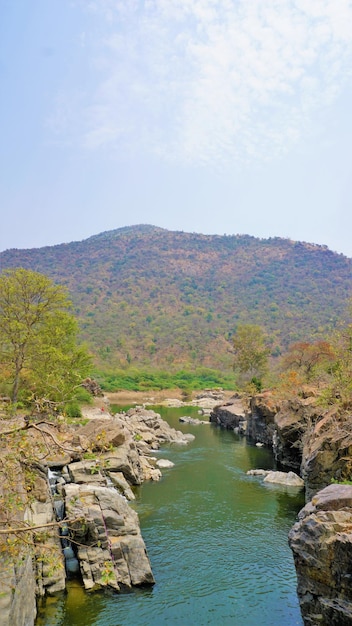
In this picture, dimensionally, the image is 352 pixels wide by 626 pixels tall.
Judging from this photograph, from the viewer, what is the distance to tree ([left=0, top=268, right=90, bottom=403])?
29.2 m

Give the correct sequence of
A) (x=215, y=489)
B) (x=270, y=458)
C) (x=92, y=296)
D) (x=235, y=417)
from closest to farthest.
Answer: (x=215, y=489)
(x=270, y=458)
(x=235, y=417)
(x=92, y=296)

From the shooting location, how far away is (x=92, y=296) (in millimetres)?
124438

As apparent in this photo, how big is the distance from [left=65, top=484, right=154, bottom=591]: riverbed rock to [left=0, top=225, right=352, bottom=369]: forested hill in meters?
64.7

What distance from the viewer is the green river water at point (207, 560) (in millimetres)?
11914

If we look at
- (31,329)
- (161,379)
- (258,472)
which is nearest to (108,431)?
(258,472)

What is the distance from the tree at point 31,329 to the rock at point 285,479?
12725mm

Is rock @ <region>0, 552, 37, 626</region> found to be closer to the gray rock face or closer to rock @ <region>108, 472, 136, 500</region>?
rock @ <region>108, 472, 136, 500</region>

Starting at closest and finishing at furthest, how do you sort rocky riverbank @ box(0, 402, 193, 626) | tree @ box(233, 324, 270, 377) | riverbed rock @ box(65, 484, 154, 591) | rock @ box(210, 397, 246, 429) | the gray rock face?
1. rocky riverbank @ box(0, 402, 193, 626)
2. riverbed rock @ box(65, 484, 154, 591)
3. the gray rock face
4. rock @ box(210, 397, 246, 429)
5. tree @ box(233, 324, 270, 377)

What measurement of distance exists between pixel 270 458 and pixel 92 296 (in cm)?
9798

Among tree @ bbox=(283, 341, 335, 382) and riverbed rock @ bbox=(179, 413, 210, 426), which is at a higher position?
tree @ bbox=(283, 341, 335, 382)

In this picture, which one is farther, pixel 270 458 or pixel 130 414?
pixel 130 414

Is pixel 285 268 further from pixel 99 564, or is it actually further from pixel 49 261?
pixel 99 564

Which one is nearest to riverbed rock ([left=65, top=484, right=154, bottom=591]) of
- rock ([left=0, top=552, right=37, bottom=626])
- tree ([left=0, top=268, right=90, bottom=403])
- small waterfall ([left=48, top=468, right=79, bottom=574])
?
small waterfall ([left=48, top=468, right=79, bottom=574])

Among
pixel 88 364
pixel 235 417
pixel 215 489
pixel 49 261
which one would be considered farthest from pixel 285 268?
pixel 215 489
